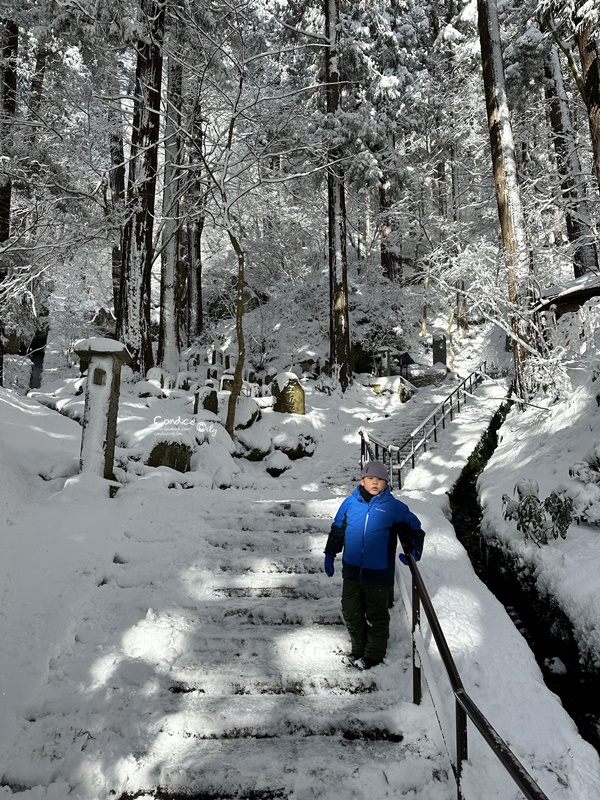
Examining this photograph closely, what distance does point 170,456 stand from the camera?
8.46 metres

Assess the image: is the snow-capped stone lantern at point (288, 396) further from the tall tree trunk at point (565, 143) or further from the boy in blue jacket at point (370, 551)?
the tall tree trunk at point (565, 143)

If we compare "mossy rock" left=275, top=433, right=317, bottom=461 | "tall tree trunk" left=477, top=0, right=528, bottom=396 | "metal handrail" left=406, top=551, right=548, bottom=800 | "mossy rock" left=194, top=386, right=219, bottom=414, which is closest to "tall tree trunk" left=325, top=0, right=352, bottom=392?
"mossy rock" left=275, top=433, right=317, bottom=461

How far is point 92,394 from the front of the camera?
666 centimetres

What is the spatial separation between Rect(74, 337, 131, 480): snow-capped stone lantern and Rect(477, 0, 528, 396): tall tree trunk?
753 centimetres

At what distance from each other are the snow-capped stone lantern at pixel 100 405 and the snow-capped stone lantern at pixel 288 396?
6790mm

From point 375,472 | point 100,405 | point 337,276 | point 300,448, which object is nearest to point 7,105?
point 337,276

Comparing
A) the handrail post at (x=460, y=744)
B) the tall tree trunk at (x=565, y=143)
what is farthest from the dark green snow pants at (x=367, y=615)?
the tall tree trunk at (x=565, y=143)

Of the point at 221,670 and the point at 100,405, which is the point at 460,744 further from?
the point at 100,405

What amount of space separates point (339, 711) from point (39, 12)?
1403 cm

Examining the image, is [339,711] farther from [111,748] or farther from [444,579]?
[444,579]

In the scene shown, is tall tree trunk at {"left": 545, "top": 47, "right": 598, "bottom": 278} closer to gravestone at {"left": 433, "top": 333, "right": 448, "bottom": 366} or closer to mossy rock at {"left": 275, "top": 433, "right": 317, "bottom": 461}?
gravestone at {"left": 433, "top": 333, "right": 448, "bottom": 366}

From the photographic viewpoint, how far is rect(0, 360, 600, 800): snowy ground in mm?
2797

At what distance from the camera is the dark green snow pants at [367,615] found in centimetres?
362

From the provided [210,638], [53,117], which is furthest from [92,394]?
[53,117]
